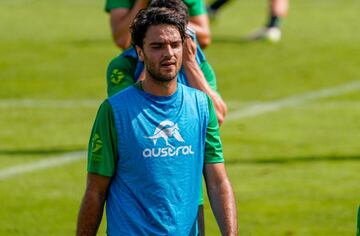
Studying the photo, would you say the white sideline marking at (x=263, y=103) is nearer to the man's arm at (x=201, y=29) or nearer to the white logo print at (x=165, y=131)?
the man's arm at (x=201, y=29)

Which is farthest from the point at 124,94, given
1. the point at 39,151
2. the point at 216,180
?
the point at 39,151

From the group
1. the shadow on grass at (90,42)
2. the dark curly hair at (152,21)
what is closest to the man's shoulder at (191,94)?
the dark curly hair at (152,21)

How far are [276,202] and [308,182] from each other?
2.99 feet

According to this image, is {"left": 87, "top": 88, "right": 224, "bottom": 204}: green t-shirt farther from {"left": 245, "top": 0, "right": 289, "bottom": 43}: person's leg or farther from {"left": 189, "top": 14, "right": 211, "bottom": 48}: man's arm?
{"left": 245, "top": 0, "right": 289, "bottom": 43}: person's leg

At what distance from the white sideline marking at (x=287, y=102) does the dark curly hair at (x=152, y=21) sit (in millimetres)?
9296

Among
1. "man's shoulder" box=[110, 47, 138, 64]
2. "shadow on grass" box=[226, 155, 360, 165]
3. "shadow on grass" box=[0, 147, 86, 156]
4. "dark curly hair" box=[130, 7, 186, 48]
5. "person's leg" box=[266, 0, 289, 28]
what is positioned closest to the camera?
"dark curly hair" box=[130, 7, 186, 48]

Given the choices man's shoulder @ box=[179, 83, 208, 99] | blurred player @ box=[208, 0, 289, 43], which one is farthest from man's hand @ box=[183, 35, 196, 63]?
blurred player @ box=[208, 0, 289, 43]

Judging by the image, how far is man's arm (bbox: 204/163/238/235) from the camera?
285 inches

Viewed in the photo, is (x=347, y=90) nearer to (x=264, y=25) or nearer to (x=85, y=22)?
(x=264, y=25)

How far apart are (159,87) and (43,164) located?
6.97 meters

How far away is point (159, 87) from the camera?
7.11 meters

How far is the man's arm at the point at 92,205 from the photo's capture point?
7145mm

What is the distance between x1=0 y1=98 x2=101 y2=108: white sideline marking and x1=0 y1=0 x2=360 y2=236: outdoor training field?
1.1 inches

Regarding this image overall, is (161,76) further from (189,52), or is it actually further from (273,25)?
(273,25)
